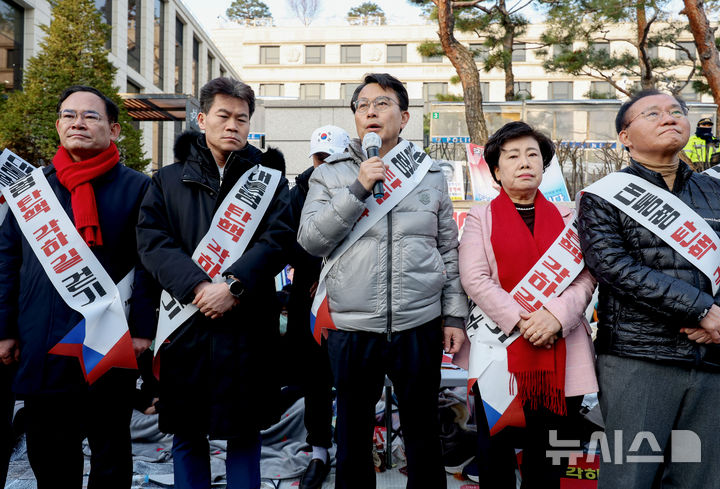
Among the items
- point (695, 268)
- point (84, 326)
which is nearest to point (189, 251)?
point (84, 326)

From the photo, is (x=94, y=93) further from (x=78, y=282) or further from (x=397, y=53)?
(x=397, y=53)

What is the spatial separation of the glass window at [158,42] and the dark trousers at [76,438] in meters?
24.7

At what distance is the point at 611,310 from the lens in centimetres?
214

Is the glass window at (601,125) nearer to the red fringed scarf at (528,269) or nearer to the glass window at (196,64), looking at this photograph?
the red fringed scarf at (528,269)

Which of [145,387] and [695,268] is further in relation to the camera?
[145,387]

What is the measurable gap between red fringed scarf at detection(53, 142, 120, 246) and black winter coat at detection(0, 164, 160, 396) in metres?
0.05

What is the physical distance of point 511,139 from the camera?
2.36m

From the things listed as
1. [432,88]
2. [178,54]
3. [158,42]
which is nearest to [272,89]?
[432,88]

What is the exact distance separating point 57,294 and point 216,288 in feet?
2.27

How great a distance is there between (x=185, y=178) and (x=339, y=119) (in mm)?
8271

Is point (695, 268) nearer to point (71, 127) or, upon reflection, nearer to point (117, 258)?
point (117, 258)

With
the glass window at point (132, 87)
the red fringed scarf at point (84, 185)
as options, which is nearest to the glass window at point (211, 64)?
the glass window at point (132, 87)

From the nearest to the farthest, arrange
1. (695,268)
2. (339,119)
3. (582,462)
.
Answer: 1. (695,268)
2. (582,462)
3. (339,119)

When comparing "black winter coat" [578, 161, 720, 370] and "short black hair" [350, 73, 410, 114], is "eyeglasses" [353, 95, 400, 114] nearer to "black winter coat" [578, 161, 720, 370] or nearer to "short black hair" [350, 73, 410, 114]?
"short black hair" [350, 73, 410, 114]
